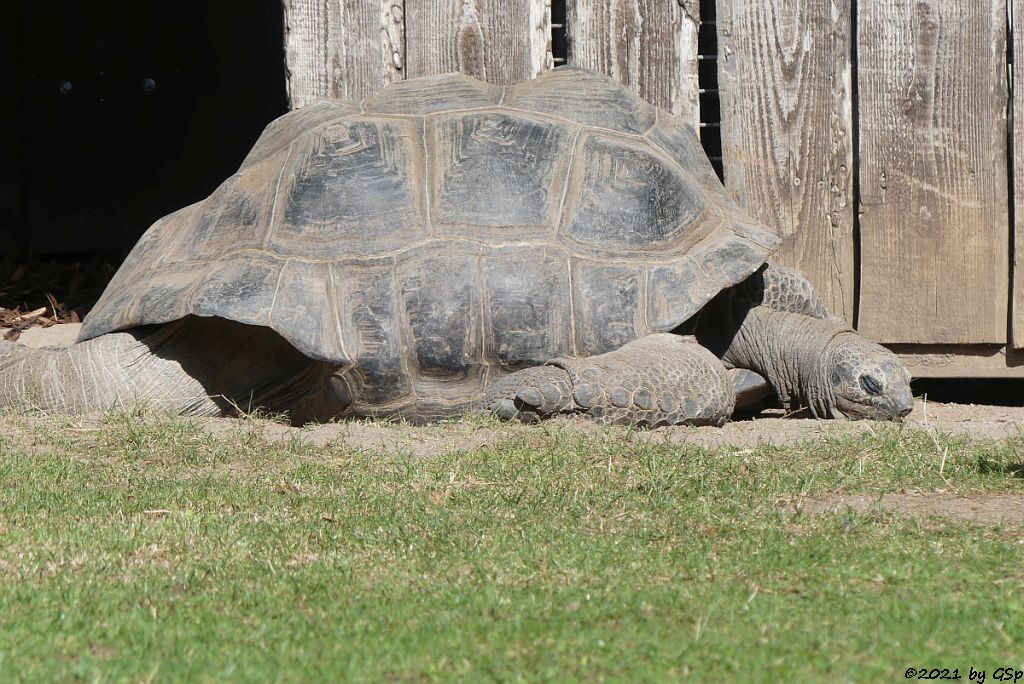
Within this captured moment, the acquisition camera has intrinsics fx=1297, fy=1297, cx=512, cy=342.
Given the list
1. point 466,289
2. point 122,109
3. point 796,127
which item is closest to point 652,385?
point 466,289

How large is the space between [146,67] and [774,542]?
8.94 metres

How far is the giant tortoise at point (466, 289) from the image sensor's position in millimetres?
5457

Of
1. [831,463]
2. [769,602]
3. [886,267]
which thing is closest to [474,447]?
[831,463]

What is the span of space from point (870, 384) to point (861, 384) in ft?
0.13

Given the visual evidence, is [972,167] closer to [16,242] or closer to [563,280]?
[563,280]

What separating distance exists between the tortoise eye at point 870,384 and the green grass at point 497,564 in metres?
1.12

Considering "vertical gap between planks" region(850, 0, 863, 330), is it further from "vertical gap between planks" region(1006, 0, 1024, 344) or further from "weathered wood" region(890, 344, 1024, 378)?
"vertical gap between planks" region(1006, 0, 1024, 344)

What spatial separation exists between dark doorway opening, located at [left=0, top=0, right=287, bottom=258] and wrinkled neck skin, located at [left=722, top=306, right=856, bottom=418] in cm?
584

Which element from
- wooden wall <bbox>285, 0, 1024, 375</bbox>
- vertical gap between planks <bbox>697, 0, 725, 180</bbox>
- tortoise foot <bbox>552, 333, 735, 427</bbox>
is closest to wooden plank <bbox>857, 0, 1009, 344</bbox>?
wooden wall <bbox>285, 0, 1024, 375</bbox>

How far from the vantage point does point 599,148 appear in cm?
590

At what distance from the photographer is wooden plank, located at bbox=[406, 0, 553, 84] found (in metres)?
6.59

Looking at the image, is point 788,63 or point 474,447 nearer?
point 474,447

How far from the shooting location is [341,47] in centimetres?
659

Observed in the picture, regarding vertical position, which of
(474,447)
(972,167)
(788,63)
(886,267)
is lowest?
(474,447)
